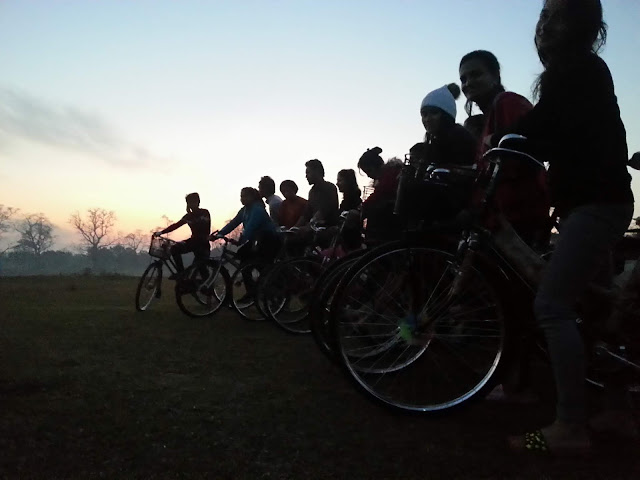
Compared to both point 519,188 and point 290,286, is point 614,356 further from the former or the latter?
point 290,286

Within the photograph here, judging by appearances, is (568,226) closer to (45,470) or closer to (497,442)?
(497,442)

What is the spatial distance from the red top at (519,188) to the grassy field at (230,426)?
106 centimetres

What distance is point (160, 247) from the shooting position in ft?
26.6

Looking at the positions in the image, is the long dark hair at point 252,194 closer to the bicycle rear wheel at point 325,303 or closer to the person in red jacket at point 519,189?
the bicycle rear wheel at point 325,303

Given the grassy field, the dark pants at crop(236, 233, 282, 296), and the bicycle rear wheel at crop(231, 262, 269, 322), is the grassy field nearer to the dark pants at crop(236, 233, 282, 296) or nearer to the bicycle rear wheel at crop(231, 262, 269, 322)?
the bicycle rear wheel at crop(231, 262, 269, 322)

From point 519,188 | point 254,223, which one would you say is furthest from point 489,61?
point 254,223

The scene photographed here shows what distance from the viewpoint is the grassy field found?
1978mm

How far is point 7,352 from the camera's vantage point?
13.5 ft

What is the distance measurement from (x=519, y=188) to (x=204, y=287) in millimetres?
5464

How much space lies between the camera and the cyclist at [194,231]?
323 inches

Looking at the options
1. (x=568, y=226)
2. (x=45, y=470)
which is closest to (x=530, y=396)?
(x=568, y=226)

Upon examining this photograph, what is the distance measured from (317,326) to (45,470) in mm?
1710

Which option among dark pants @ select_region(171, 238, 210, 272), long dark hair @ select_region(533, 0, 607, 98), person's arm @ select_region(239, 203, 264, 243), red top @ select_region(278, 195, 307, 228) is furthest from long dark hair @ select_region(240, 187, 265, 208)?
long dark hair @ select_region(533, 0, 607, 98)

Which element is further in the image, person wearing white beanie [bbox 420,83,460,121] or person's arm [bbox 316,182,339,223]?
person's arm [bbox 316,182,339,223]
